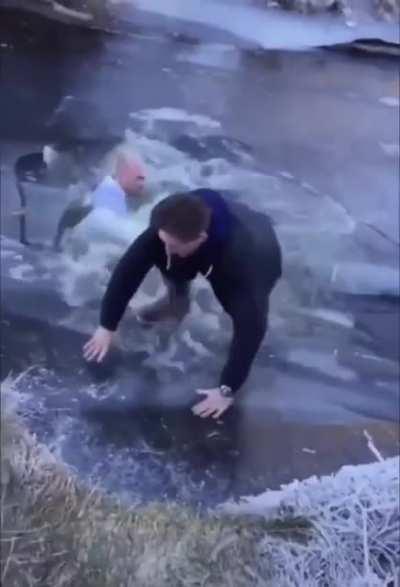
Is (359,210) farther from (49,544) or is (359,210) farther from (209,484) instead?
(49,544)

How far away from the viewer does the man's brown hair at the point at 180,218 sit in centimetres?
106

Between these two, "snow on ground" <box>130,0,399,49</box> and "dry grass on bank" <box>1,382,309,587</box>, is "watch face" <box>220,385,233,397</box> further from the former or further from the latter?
"snow on ground" <box>130,0,399,49</box>

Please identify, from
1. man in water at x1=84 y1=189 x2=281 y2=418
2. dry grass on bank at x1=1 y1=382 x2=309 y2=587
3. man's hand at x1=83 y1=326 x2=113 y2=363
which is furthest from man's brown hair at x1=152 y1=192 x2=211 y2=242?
dry grass on bank at x1=1 y1=382 x2=309 y2=587

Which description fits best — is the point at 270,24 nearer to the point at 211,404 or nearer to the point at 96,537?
the point at 211,404

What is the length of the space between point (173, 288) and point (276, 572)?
29cm

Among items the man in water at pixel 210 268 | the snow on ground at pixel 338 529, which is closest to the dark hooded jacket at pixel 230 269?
the man in water at pixel 210 268

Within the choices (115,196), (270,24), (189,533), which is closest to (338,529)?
(189,533)

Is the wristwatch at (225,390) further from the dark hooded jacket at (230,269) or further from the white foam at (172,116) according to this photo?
the white foam at (172,116)

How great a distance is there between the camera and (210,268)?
42.4 inches

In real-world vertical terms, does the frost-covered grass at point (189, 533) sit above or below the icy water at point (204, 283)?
below

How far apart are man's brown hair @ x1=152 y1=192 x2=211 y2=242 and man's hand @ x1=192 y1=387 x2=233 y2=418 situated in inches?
6.0

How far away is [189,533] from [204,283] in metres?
0.24

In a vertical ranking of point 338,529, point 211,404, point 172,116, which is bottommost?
point 338,529

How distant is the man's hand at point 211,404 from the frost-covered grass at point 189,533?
0.31 feet
